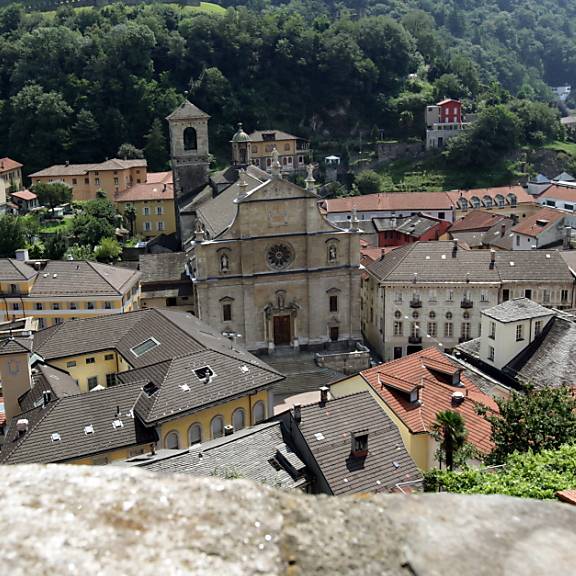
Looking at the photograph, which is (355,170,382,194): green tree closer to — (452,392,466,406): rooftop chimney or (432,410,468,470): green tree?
(452,392,466,406): rooftop chimney

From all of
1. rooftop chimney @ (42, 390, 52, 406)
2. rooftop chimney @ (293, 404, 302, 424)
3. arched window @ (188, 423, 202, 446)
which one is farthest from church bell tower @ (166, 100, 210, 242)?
rooftop chimney @ (293, 404, 302, 424)

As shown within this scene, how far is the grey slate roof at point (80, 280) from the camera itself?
166ft

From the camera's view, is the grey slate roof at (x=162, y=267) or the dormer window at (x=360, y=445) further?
the grey slate roof at (x=162, y=267)

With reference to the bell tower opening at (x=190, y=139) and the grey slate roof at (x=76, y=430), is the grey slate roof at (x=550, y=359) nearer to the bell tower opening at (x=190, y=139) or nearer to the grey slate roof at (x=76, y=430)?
the grey slate roof at (x=76, y=430)

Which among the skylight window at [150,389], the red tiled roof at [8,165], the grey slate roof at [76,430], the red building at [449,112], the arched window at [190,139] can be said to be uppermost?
the red building at [449,112]

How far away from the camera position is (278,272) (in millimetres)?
51094

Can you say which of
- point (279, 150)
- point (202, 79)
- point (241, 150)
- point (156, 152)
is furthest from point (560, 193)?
point (202, 79)

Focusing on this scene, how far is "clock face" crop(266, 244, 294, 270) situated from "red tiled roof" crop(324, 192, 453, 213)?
109ft

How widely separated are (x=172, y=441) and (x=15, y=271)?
25.6 metres

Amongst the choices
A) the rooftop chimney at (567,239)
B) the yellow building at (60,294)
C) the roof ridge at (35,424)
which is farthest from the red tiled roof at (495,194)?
the roof ridge at (35,424)

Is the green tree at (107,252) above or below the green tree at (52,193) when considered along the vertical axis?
below

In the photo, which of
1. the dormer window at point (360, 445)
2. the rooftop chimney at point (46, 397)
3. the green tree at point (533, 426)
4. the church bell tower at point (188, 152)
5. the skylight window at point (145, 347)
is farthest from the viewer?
the church bell tower at point (188, 152)

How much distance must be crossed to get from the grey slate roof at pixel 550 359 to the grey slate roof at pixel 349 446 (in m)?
8.97

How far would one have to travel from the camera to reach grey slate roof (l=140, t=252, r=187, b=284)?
5656 cm
